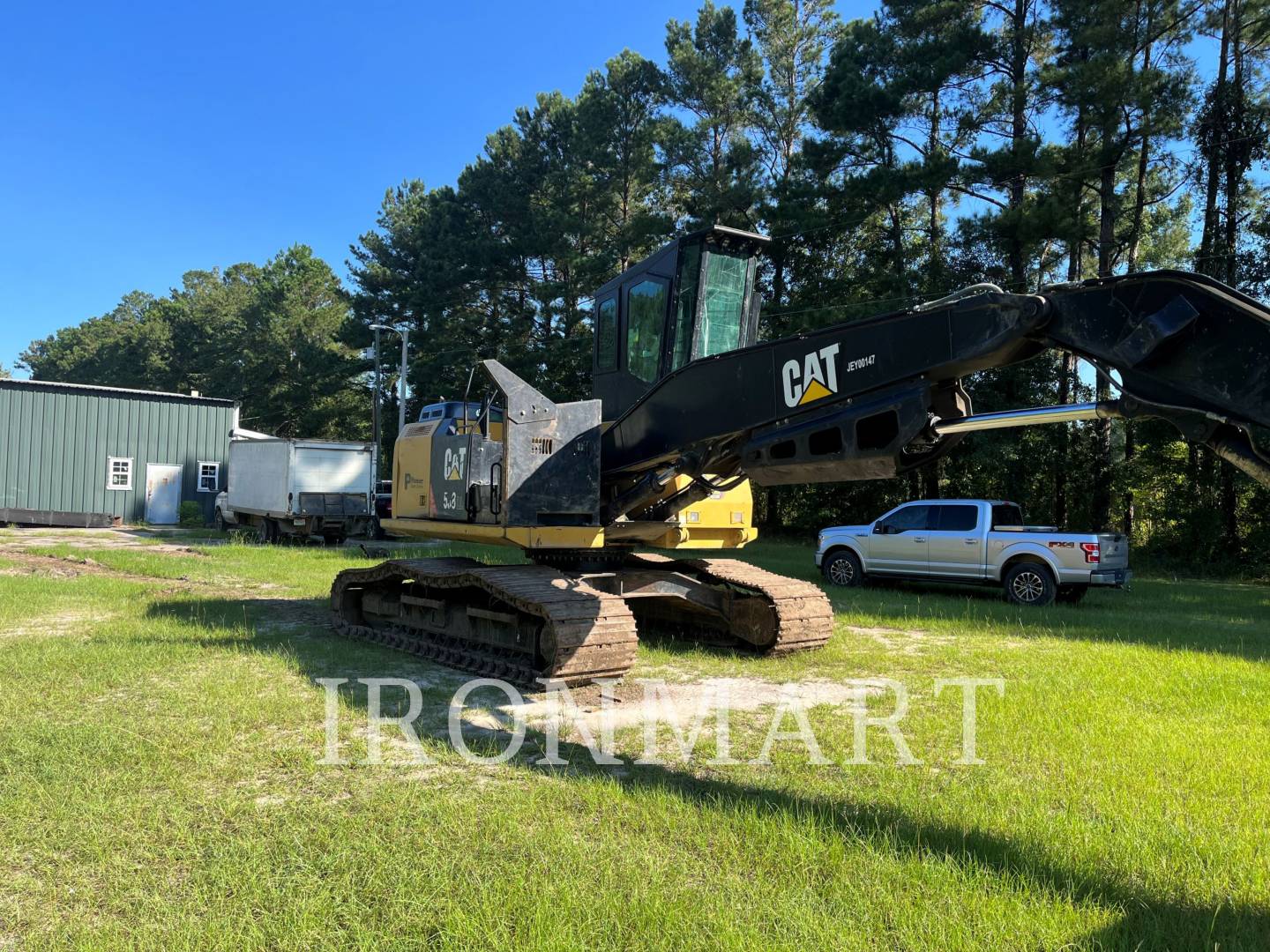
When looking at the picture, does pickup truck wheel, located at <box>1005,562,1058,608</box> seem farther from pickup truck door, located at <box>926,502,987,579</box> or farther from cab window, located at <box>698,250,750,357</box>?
cab window, located at <box>698,250,750,357</box>

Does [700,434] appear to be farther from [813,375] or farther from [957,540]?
[957,540]

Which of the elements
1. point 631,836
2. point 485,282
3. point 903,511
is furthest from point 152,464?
point 631,836

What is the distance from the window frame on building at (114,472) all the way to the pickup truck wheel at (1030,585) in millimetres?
27437

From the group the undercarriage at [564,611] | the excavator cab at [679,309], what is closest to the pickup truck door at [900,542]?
the undercarriage at [564,611]

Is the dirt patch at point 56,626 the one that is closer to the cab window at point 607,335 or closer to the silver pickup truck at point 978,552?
the cab window at point 607,335

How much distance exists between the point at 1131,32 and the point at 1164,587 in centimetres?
1531

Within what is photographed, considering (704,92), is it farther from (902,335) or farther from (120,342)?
(120,342)

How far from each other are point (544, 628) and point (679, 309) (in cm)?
278

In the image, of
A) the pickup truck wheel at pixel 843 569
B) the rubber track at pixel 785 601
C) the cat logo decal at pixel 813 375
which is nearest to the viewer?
the cat logo decal at pixel 813 375

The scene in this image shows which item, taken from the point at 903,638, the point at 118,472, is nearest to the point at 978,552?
the point at 903,638

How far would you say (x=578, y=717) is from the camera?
5820 mm

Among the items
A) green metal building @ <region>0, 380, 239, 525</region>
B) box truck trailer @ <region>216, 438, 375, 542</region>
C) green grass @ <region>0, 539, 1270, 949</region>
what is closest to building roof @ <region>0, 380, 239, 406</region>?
green metal building @ <region>0, 380, 239, 525</region>

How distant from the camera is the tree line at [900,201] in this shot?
22625mm

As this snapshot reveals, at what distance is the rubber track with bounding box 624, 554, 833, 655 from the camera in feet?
25.8
